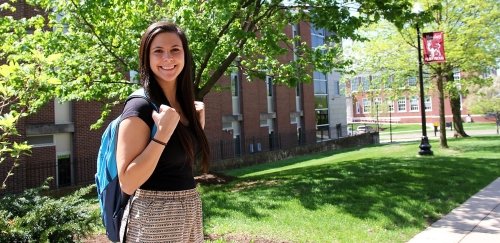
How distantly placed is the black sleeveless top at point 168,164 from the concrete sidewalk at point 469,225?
14.7 feet

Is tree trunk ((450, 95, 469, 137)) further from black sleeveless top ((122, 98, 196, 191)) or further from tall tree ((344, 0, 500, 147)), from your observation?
black sleeveless top ((122, 98, 196, 191))

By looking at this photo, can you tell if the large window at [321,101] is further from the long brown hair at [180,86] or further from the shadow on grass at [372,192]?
the long brown hair at [180,86]

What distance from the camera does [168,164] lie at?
218 cm

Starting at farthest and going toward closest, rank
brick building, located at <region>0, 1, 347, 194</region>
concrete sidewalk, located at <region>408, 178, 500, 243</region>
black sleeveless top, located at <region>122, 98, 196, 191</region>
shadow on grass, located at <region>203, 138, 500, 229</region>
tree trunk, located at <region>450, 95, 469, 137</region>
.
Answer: tree trunk, located at <region>450, 95, 469, 137</region> < brick building, located at <region>0, 1, 347, 194</region> < shadow on grass, located at <region>203, 138, 500, 229</region> < concrete sidewalk, located at <region>408, 178, 500, 243</region> < black sleeveless top, located at <region>122, 98, 196, 191</region>

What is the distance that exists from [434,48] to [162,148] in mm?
15057

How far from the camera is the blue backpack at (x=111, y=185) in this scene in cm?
216

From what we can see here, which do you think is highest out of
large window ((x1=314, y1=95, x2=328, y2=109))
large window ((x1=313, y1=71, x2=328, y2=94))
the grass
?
large window ((x1=313, y1=71, x2=328, y2=94))

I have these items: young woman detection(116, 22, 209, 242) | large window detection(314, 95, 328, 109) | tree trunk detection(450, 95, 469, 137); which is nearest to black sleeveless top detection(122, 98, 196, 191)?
young woman detection(116, 22, 209, 242)

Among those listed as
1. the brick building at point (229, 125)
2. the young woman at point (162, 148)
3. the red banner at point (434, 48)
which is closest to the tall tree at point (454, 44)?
the red banner at point (434, 48)

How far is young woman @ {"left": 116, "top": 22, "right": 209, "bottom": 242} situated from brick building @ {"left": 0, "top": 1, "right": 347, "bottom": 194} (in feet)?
29.8

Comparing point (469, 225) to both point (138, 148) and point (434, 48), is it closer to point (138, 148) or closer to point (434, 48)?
point (138, 148)

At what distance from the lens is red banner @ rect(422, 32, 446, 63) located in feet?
49.8

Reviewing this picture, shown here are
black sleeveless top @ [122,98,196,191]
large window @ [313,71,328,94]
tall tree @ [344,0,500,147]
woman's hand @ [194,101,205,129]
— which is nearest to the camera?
black sleeveless top @ [122,98,196,191]

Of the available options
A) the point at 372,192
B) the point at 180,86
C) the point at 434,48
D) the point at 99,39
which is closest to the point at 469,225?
the point at 372,192
